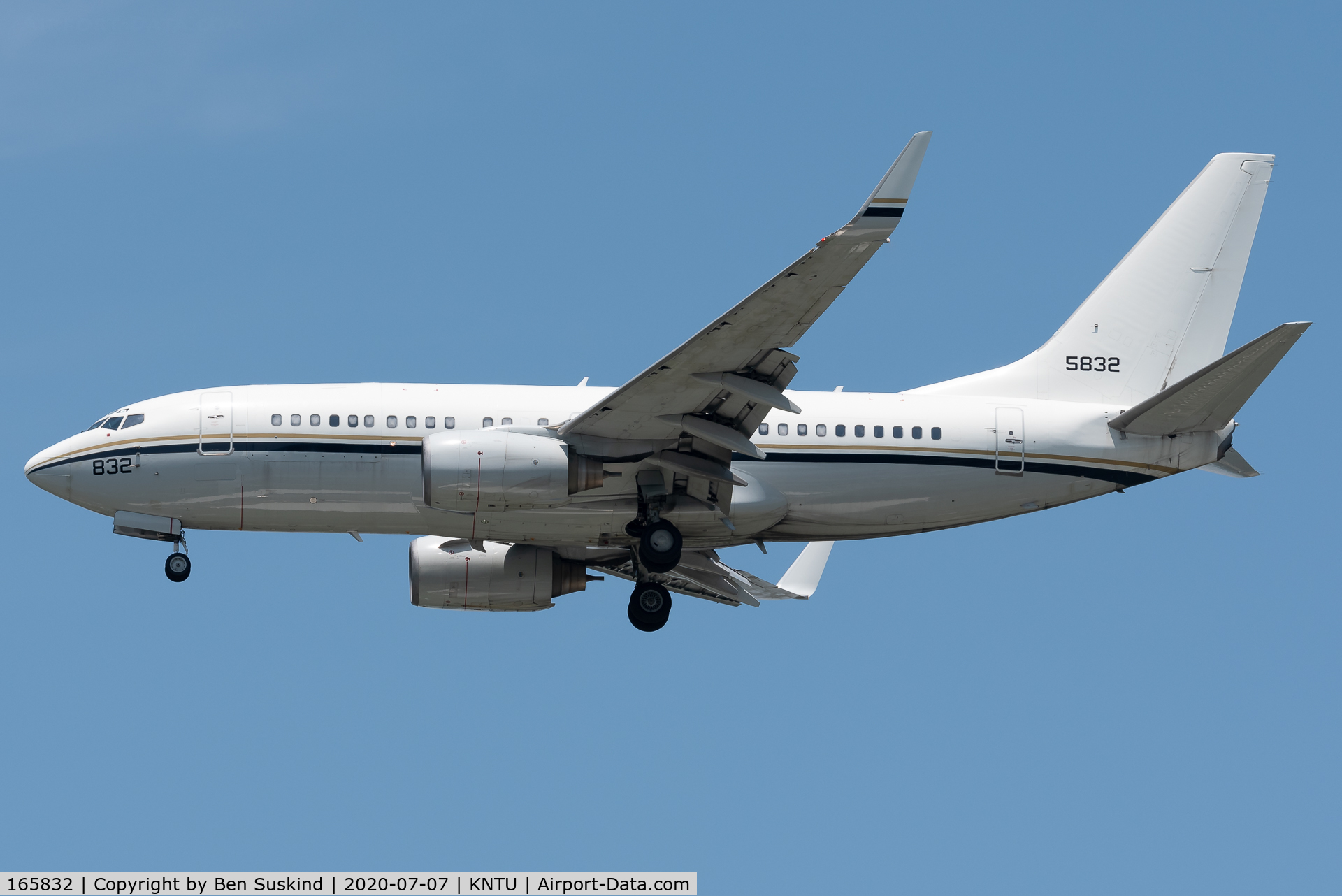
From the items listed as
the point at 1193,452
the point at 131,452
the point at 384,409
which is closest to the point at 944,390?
the point at 1193,452

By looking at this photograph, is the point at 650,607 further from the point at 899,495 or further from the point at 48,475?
the point at 48,475

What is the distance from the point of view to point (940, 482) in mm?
34312

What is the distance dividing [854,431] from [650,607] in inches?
239

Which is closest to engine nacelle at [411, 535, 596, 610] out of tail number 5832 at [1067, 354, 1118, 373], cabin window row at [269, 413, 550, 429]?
cabin window row at [269, 413, 550, 429]

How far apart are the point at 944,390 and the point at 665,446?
6.95 metres

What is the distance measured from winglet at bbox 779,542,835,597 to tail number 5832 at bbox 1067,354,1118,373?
27.5 ft

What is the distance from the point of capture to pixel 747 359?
29766 mm

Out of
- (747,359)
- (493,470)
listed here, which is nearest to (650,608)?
(493,470)

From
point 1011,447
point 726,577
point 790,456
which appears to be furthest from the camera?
point 726,577

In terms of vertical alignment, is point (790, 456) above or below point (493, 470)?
above

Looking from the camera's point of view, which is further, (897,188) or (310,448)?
(310,448)

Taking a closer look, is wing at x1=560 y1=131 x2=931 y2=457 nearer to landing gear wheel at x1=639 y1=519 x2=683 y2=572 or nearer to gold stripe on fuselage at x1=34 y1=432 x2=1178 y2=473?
landing gear wheel at x1=639 y1=519 x2=683 y2=572

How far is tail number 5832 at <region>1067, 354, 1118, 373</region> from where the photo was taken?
36.9m
